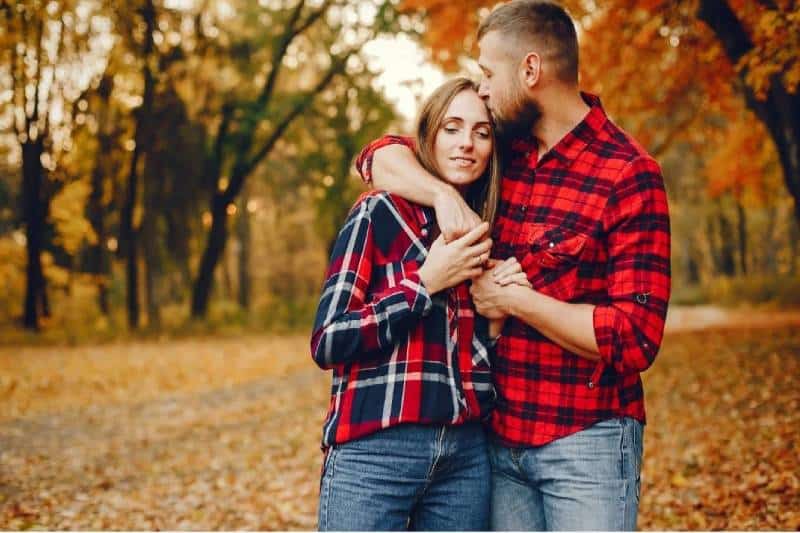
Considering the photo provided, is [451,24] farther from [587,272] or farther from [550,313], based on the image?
[550,313]

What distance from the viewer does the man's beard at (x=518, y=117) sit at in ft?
8.18

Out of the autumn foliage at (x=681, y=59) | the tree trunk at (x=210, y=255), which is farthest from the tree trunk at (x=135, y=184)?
the autumn foliage at (x=681, y=59)

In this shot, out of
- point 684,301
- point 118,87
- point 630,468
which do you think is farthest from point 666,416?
point 684,301

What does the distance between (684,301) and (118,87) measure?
20762mm

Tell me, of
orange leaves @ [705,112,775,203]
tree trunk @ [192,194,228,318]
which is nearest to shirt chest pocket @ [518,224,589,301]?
orange leaves @ [705,112,775,203]

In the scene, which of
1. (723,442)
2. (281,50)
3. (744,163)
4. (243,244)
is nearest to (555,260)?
(723,442)

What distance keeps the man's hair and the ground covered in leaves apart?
4.05 meters

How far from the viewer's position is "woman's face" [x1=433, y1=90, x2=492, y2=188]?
2445mm

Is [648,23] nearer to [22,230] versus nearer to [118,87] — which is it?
[118,87]

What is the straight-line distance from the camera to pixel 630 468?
2.33 m

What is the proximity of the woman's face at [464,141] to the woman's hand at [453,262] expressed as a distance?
244 millimetres

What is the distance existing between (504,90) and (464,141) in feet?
0.71

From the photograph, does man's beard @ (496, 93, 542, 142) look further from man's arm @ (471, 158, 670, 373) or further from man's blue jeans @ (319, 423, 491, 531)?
man's blue jeans @ (319, 423, 491, 531)

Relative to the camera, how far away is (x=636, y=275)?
2.23 m
